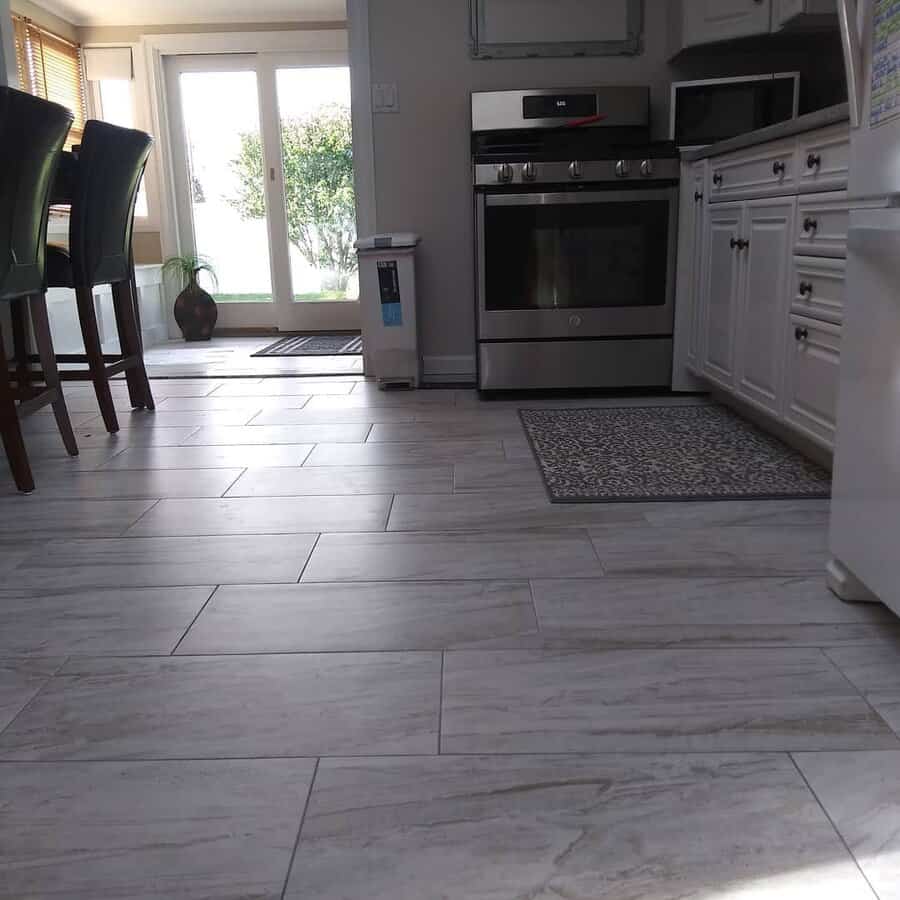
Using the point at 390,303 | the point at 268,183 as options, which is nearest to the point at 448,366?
the point at 390,303

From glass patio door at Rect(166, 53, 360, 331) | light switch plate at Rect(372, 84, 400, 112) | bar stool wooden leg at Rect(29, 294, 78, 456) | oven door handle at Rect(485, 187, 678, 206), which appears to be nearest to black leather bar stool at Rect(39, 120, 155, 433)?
bar stool wooden leg at Rect(29, 294, 78, 456)

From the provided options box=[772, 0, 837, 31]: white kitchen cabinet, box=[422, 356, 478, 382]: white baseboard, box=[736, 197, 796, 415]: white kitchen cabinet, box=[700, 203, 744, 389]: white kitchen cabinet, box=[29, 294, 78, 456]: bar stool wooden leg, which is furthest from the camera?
box=[422, 356, 478, 382]: white baseboard

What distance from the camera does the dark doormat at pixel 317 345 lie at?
491 centimetres

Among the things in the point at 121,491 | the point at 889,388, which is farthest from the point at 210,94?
the point at 889,388

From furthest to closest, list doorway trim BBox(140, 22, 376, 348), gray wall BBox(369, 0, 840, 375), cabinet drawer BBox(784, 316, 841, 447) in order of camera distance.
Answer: doorway trim BBox(140, 22, 376, 348) < gray wall BBox(369, 0, 840, 375) < cabinet drawer BBox(784, 316, 841, 447)

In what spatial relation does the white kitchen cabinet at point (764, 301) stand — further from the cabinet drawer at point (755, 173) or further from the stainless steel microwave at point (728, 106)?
the stainless steel microwave at point (728, 106)

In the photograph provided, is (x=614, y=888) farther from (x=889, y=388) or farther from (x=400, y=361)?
(x=400, y=361)

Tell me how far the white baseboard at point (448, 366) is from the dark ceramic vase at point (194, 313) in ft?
8.26

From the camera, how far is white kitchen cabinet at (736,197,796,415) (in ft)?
7.55

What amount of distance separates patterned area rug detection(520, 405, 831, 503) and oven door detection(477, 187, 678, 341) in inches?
15.8

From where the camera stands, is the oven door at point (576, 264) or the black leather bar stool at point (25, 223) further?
the oven door at point (576, 264)

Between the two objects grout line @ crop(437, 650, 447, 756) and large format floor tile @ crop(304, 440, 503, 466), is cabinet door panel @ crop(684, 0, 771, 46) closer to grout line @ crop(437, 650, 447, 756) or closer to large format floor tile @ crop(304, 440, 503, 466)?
large format floor tile @ crop(304, 440, 503, 466)

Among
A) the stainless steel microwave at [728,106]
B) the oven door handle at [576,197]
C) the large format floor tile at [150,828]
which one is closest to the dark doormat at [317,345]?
the oven door handle at [576,197]

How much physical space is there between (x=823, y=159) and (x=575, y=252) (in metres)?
1.27
